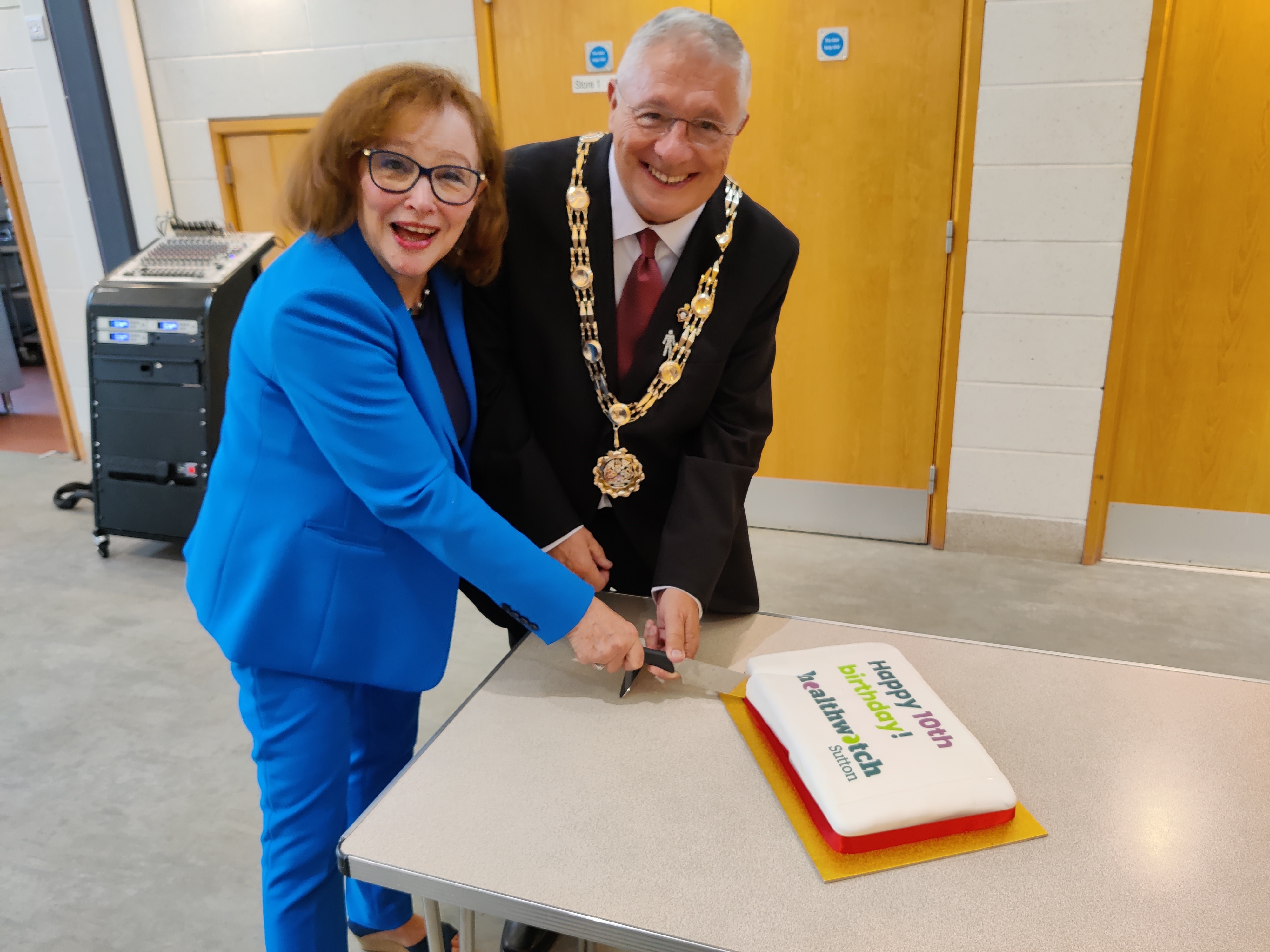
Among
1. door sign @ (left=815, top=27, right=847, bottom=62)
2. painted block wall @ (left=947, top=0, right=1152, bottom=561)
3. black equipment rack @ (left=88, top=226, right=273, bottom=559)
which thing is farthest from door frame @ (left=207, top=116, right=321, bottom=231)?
painted block wall @ (left=947, top=0, right=1152, bottom=561)

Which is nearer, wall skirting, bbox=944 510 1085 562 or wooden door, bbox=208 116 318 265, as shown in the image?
wall skirting, bbox=944 510 1085 562

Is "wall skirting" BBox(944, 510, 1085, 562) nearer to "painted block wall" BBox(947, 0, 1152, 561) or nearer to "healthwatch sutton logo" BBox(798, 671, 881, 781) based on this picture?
"painted block wall" BBox(947, 0, 1152, 561)

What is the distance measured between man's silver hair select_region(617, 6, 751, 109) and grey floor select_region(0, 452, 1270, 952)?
1566 millimetres

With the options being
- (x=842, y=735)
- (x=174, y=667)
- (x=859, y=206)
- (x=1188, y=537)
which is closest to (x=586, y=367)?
(x=842, y=735)

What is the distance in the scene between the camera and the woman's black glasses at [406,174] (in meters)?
1.06

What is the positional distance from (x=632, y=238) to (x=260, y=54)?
10.3 feet

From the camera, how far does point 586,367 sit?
1.36 metres

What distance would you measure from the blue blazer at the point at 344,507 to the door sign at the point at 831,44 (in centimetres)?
254

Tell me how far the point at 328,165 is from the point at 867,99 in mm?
2569

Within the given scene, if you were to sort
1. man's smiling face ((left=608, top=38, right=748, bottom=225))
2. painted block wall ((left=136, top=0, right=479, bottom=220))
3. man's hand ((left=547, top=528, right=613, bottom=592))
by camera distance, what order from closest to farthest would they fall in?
man's smiling face ((left=608, top=38, right=748, bottom=225)), man's hand ((left=547, top=528, right=613, bottom=592)), painted block wall ((left=136, top=0, right=479, bottom=220))

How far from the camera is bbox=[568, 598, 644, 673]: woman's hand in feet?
3.79

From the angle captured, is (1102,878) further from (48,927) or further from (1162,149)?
(1162,149)

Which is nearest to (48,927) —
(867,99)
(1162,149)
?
(867,99)

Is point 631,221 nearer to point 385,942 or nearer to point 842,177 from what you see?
point 385,942
